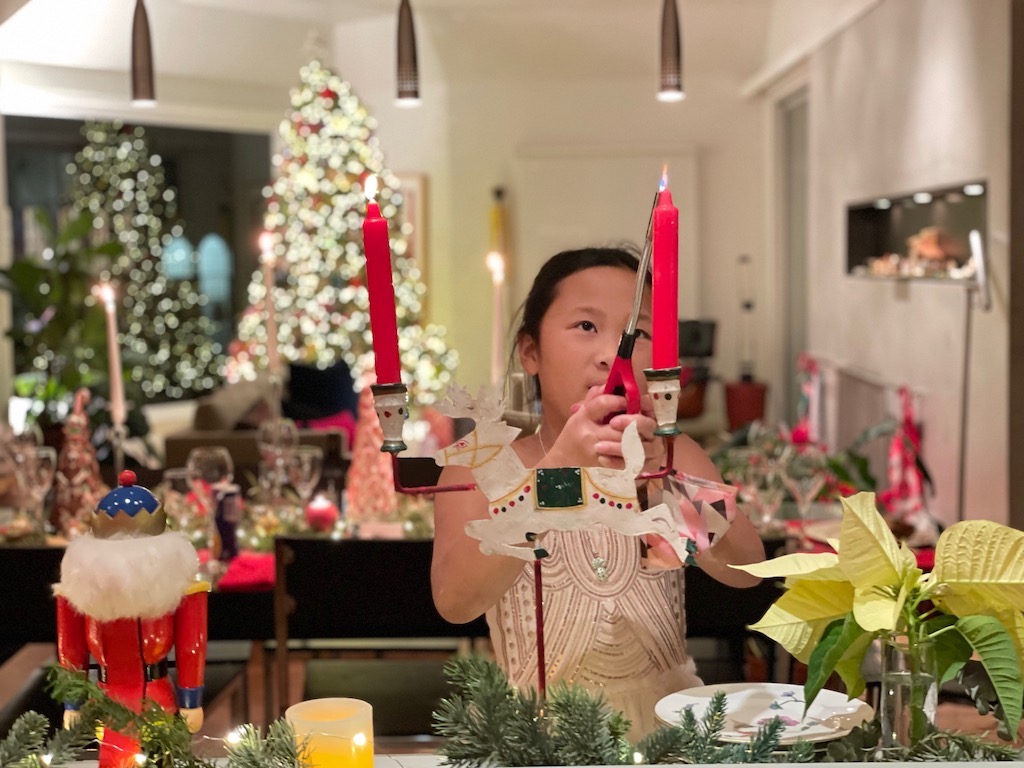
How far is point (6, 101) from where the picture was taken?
2.67 meters

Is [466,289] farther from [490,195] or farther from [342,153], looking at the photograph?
[342,153]

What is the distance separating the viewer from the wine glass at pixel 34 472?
2971mm

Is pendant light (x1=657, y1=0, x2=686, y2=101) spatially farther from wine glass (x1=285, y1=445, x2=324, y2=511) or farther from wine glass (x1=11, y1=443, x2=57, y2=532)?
wine glass (x1=11, y1=443, x2=57, y2=532)

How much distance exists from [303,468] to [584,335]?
69.3 inches

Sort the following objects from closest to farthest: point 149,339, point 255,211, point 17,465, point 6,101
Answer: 1. point 6,101
2. point 17,465
3. point 149,339
4. point 255,211

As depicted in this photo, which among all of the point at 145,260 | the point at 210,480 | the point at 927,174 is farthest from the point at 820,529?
the point at 145,260

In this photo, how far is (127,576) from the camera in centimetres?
116

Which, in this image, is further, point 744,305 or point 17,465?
point 744,305

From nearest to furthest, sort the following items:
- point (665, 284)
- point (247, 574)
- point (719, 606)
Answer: point (665, 284) → point (719, 606) → point (247, 574)

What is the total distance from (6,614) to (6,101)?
3.51 feet

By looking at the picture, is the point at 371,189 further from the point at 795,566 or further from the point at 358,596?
the point at 358,596

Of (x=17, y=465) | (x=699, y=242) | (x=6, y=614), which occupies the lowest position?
(x=6, y=614)

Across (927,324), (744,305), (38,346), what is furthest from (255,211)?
(927,324)

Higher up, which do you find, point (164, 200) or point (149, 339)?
point (164, 200)
